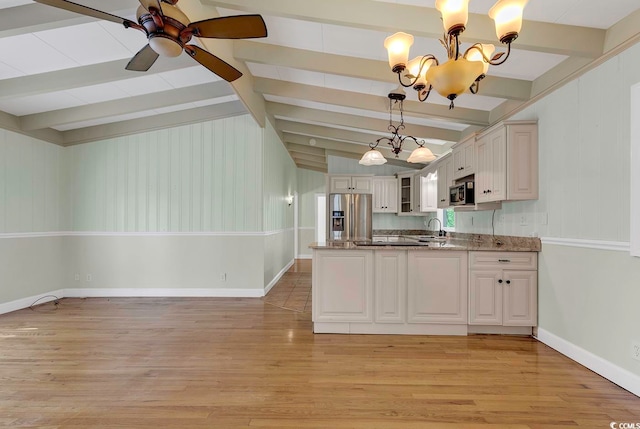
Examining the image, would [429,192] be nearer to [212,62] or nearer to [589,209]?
[589,209]

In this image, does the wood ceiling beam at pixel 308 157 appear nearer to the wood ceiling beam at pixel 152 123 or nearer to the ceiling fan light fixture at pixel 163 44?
the wood ceiling beam at pixel 152 123

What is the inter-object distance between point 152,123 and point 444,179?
4.60 meters

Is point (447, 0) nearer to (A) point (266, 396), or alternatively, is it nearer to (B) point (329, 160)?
(A) point (266, 396)

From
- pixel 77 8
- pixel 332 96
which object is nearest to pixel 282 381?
pixel 77 8


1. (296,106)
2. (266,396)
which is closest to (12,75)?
(296,106)

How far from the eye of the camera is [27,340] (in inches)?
129

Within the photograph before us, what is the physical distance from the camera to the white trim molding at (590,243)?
2.38 meters

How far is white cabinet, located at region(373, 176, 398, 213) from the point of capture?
23.8ft

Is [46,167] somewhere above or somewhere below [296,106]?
below

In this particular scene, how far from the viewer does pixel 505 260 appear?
3359mm

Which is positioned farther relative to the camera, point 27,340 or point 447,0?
point 27,340

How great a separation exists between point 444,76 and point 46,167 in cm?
564

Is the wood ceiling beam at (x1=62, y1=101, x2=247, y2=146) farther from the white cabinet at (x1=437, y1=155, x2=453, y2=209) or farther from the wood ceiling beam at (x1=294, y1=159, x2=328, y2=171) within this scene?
the wood ceiling beam at (x1=294, y1=159, x2=328, y2=171)

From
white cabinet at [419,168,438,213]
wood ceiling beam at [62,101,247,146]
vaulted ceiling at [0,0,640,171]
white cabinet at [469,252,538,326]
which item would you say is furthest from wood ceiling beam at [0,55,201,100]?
white cabinet at [419,168,438,213]
